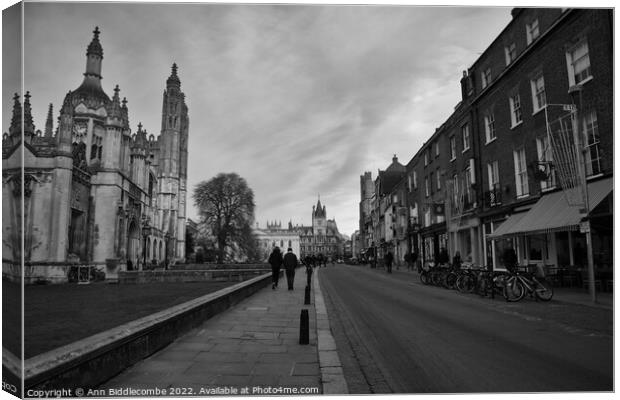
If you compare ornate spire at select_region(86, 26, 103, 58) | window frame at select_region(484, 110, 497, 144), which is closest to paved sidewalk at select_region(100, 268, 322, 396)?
ornate spire at select_region(86, 26, 103, 58)

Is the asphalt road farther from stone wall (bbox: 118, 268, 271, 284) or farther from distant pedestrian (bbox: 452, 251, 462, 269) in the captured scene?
stone wall (bbox: 118, 268, 271, 284)

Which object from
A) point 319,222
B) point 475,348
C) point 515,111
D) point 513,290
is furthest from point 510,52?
point 319,222

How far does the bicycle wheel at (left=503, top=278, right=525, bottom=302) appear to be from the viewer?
1159cm

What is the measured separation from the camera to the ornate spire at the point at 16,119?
2.95 meters

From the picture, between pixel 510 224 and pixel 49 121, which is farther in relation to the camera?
pixel 510 224

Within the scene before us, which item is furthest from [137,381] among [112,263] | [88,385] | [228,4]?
[112,263]

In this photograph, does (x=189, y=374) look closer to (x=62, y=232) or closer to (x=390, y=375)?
(x=390, y=375)

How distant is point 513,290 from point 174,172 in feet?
266

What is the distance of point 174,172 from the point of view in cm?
8475

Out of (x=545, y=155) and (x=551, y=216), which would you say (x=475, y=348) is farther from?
(x=545, y=155)

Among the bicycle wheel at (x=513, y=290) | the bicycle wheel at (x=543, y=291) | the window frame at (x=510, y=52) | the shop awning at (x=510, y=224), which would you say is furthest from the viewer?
the window frame at (x=510, y=52)

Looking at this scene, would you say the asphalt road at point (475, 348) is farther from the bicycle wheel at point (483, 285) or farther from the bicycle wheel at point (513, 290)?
the bicycle wheel at point (483, 285)

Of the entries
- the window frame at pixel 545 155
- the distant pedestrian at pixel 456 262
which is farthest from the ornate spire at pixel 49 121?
the distant pedestrian at pixel 456 262

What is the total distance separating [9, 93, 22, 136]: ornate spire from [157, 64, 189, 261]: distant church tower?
7709cm
